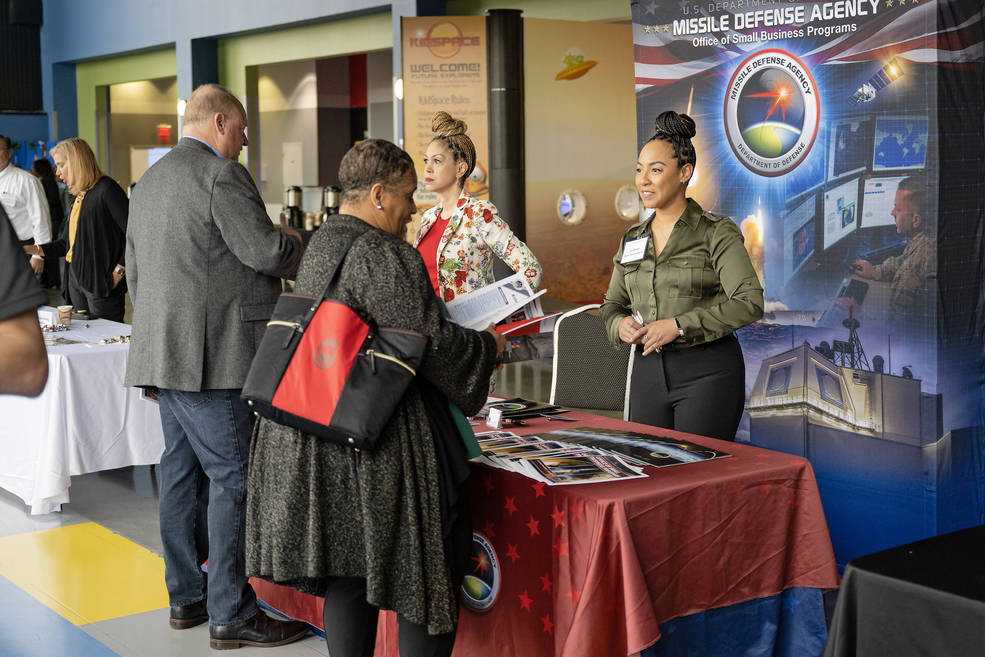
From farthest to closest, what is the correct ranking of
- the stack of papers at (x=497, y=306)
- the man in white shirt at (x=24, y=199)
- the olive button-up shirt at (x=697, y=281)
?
the man in white shirt at (x=24, y=199) → the olive button-up shirt at (x=697, y=281) → the stack of papers at (x=497, y=306)

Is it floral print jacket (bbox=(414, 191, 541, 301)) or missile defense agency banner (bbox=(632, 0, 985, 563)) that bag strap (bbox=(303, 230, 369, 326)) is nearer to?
floral print jacket (bbox=(414, 191, 541, 301))

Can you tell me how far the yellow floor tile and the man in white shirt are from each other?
342 cm

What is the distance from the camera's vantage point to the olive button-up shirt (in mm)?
3000

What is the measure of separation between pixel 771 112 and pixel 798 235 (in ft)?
1.64

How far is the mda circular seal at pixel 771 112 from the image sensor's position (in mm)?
3930

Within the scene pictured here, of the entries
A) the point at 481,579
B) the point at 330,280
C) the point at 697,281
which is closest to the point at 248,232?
the point at 330,280

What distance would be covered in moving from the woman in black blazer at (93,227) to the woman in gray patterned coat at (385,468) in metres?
3.57

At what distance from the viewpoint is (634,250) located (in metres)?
3.23

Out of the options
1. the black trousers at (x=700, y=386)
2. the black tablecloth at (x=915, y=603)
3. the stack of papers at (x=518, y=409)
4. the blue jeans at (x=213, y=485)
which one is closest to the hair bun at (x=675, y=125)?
the black trousers at (x=700, y=386)

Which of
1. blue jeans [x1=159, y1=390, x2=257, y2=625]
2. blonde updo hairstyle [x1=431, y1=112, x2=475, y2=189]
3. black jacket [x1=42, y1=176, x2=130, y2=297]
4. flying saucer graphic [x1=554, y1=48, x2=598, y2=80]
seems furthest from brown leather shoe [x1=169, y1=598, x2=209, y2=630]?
flying saucer graphic [x1=554, y1=48, x2=598, y2=80]

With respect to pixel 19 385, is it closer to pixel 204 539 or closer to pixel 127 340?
pixel 204 539

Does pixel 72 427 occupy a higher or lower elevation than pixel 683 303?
lower

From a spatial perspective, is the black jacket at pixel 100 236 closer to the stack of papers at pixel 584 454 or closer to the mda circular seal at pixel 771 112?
the mda circular seal at pixel 771 112

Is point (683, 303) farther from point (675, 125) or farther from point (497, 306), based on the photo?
point (497, 306)
